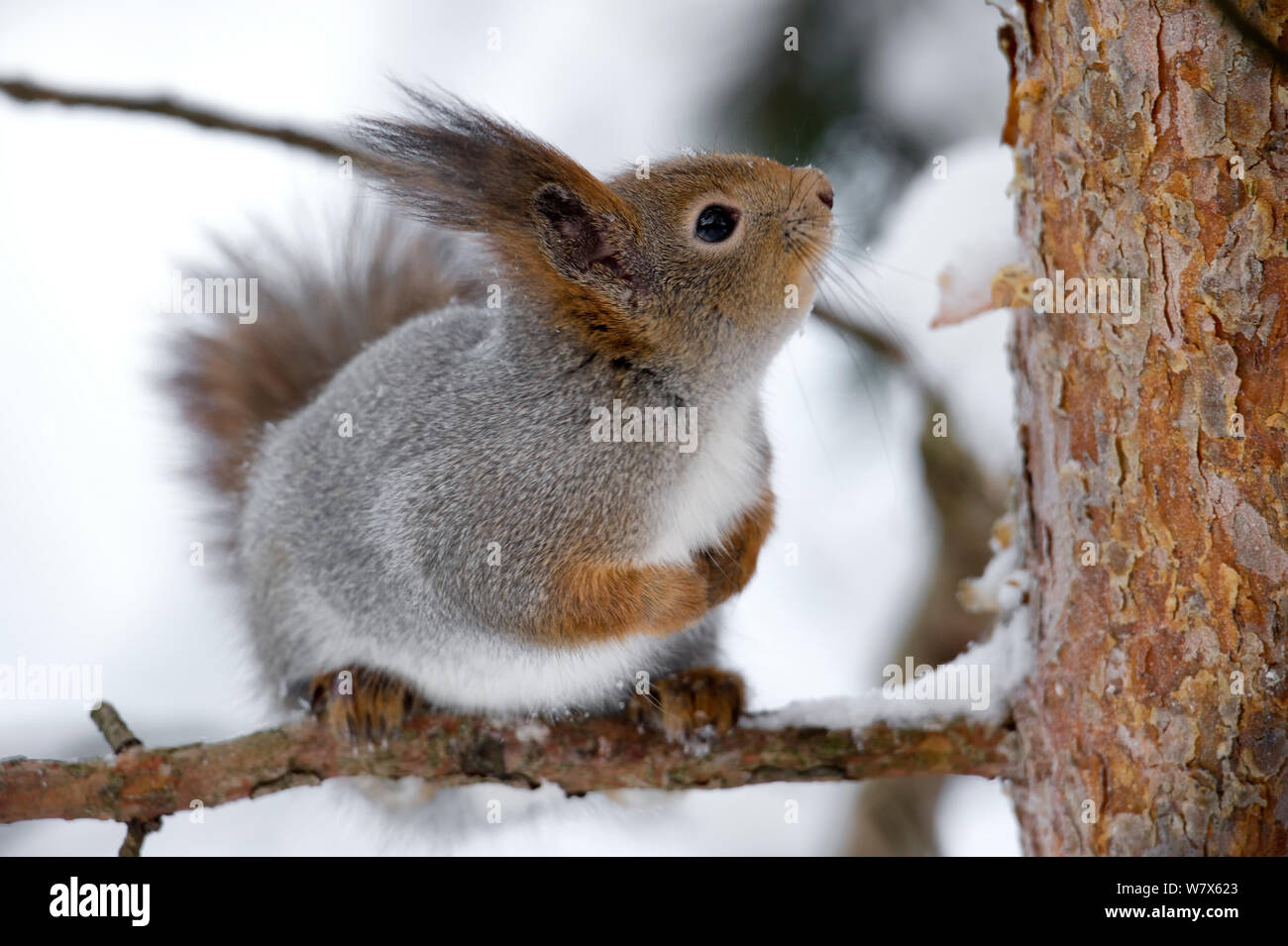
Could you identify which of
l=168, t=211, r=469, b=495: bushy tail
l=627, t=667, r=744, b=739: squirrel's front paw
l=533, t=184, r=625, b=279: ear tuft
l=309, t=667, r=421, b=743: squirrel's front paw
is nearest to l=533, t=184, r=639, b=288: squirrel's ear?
l=533, t=184, r=625, b=279: ear tuft

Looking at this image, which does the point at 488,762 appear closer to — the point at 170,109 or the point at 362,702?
the point at 362,702

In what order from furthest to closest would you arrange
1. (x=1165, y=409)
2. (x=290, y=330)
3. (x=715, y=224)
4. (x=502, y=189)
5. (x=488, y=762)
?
(x=290, y=330)
(x=488, y=762)
(x=715, y=224)
(x=502, y=189)
(x=1165, y=409)

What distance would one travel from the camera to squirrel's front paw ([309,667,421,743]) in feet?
6.47

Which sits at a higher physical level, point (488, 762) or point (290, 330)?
point (290, 330)

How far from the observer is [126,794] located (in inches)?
69.3

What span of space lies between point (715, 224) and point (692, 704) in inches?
32.8

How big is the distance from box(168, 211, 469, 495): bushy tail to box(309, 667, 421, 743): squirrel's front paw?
768mm

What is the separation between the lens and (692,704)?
6.49 ft

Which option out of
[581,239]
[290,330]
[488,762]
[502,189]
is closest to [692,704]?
[488,762]

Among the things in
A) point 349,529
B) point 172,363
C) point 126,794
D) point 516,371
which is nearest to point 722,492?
point 516,371

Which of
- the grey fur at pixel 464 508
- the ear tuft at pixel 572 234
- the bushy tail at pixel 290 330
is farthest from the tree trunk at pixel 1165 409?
the bushy tail at pixel 290 330

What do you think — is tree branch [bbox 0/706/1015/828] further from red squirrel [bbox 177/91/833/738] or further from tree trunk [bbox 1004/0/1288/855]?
tree trunk [bbox 1004/0/1288/855]

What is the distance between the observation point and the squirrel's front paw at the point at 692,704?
1956 millimetres
